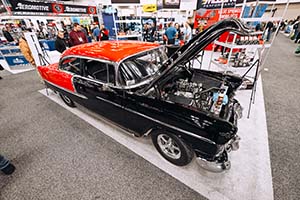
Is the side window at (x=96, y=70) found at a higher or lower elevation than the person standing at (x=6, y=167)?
higher

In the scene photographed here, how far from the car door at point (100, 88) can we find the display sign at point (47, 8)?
522 centimetres

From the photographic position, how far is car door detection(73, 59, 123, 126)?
1.88 meters

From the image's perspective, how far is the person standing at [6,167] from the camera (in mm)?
1726

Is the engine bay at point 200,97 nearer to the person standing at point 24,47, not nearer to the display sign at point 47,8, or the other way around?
the person standing at point 24,47

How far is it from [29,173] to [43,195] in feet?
1.55

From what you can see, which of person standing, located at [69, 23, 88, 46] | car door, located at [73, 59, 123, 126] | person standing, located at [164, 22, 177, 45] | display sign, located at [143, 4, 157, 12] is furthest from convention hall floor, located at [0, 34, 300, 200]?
display sign, located at [143, 4, 157, 12]

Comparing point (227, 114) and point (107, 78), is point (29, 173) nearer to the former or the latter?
point (107, 78)

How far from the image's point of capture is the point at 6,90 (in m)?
4.31

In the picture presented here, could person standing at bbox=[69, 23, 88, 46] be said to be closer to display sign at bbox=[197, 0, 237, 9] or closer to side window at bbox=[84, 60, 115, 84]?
side window at bbox=[84, 60, 115, 84]

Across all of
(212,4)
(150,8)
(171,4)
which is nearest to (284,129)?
(212,4)

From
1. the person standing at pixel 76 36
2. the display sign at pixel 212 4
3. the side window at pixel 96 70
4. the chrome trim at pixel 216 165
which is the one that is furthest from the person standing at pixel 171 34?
the chrome trim at pixel 216 165

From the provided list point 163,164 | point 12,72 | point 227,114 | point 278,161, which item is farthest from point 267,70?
point 12,72

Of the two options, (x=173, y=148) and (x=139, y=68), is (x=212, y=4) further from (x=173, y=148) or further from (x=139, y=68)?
(x=173, y=148)

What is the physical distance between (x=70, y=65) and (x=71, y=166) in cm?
180
